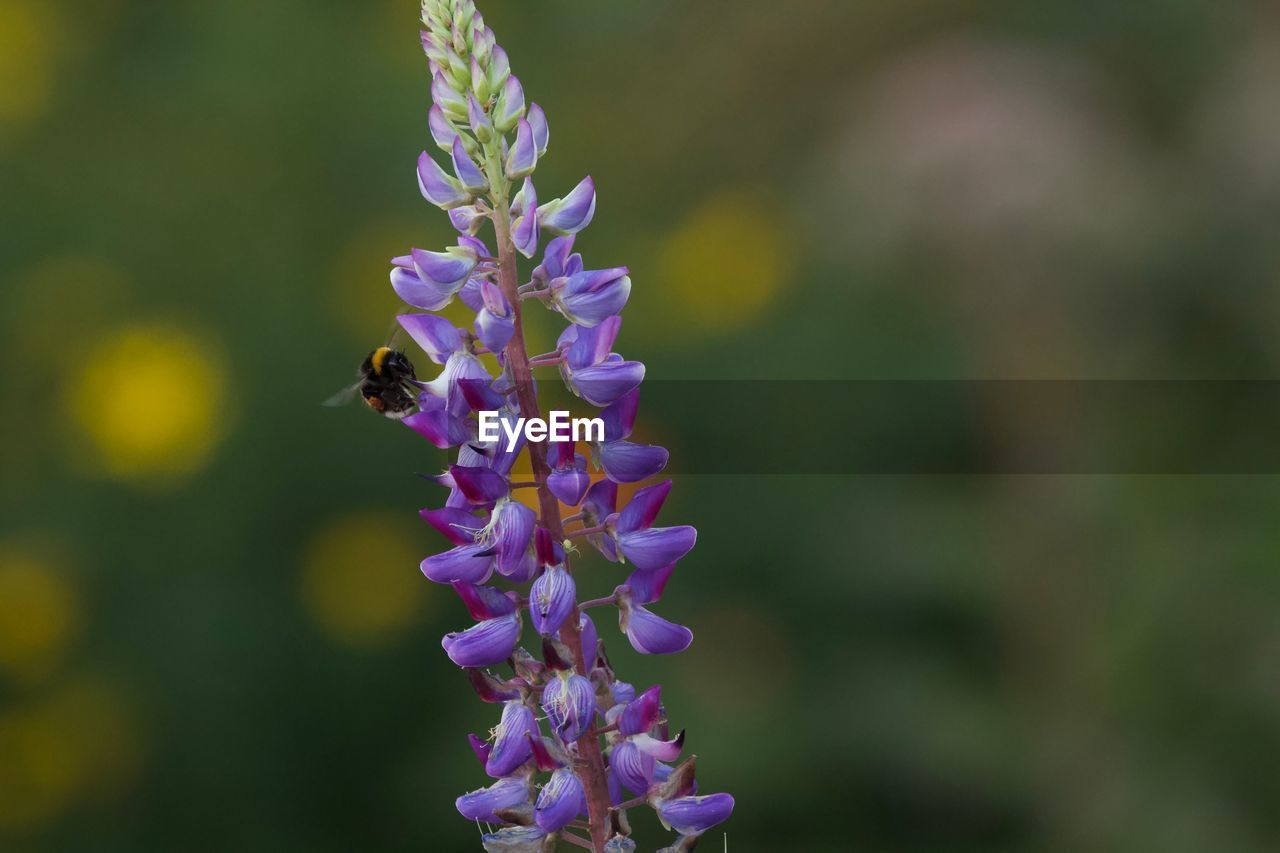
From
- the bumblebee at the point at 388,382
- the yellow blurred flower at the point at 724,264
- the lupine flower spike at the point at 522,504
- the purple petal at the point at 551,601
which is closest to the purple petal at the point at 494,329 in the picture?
the lupine flower spike at the point at 522,504

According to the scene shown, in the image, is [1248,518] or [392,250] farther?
[392,250]

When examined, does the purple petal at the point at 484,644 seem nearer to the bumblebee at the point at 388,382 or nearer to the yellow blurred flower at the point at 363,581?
the bumblebee at the point at 388,382

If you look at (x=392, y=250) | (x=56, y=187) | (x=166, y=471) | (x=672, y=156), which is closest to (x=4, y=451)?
(x=166, y=471)

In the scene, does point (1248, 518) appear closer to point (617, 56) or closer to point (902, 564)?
point (902, 564)

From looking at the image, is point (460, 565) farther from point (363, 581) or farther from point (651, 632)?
point (363, 581)

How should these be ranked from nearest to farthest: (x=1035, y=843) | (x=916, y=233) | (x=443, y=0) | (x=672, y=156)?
(x=443, y=0)
(x=1035, y=843)
(x=916, y=233)
(x=672, y=156)

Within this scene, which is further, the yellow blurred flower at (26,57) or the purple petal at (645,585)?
the yellow blurred flower at (26,57)
